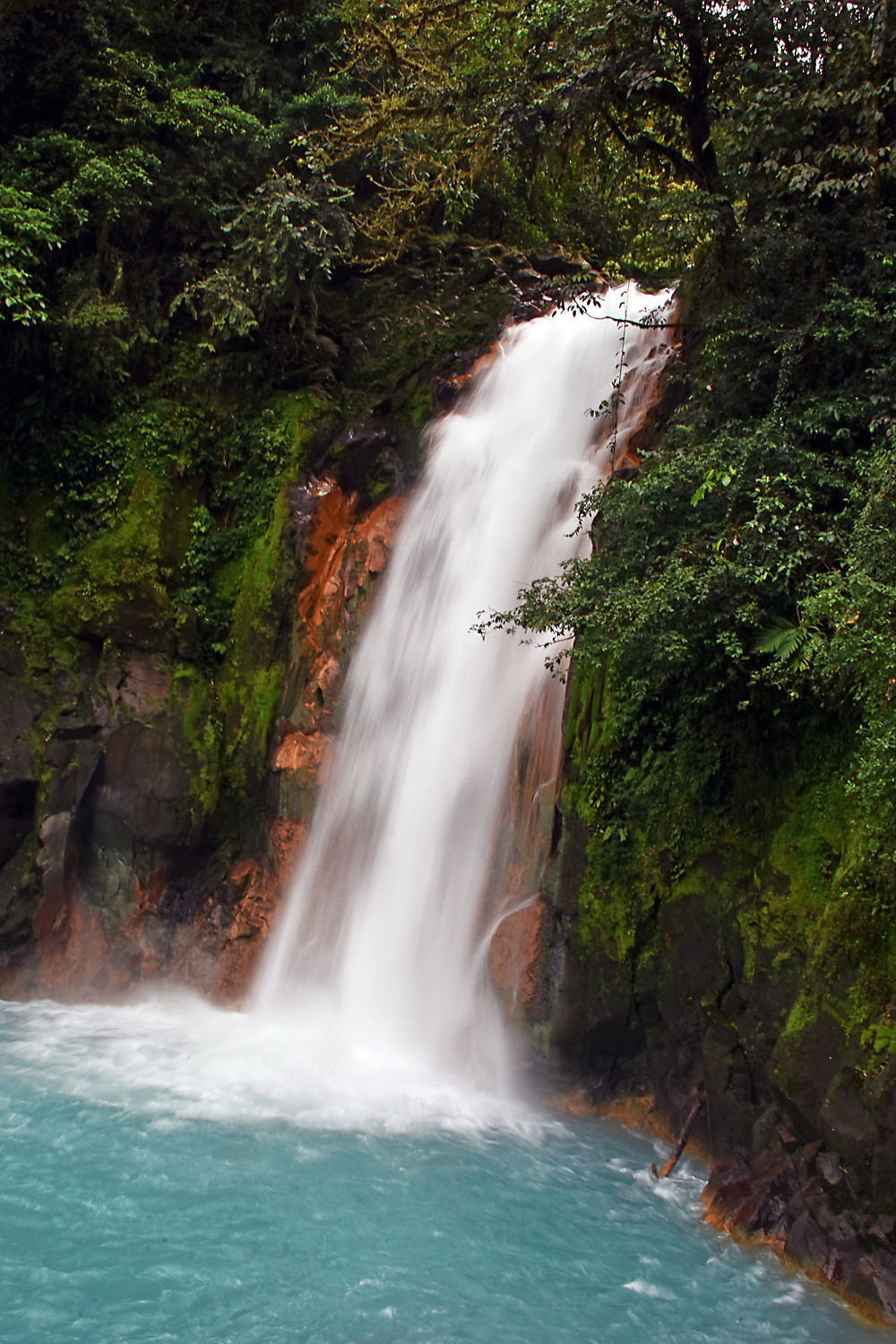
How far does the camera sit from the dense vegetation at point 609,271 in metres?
7.36

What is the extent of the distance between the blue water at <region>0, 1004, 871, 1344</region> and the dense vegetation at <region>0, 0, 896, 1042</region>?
74.9 inches

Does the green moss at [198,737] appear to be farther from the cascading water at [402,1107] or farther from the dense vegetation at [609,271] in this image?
the cascading water at [402,1107]

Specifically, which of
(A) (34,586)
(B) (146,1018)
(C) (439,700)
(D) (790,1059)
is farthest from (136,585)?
(D) (790,1059)

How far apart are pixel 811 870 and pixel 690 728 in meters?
1.58

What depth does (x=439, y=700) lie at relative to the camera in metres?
11.3

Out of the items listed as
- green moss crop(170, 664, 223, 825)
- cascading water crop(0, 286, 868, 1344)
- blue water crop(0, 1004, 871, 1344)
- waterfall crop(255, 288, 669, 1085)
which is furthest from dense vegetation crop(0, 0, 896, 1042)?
blue water crop(0, 1004, 871, 1344)

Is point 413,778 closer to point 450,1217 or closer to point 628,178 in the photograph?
point 450,1217

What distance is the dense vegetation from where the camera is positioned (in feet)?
24.1

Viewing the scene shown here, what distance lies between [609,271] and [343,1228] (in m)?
10.9

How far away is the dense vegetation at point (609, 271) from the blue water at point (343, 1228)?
1.90 meters

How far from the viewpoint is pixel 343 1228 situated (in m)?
6.80

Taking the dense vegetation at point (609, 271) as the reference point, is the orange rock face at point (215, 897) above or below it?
below

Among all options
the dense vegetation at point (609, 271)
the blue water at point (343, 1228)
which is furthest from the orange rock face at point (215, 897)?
the blue water at point (343, 1228)

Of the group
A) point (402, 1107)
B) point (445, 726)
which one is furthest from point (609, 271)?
point (402, 1107)
